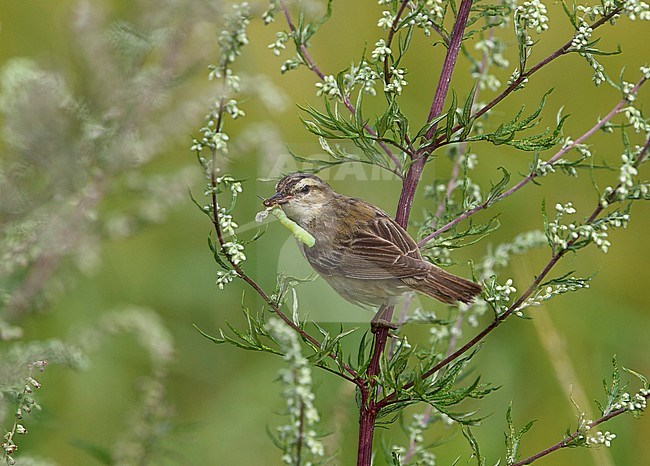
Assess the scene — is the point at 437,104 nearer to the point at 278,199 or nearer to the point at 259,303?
the point at 278,199

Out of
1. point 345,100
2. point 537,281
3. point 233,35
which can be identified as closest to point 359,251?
point 345,100

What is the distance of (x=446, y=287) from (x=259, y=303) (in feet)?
6.19

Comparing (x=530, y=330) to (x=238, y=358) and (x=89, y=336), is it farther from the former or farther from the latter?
(x=89, y=336)

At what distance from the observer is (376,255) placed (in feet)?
5.71

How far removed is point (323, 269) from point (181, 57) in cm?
111

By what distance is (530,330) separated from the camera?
353 centimetres

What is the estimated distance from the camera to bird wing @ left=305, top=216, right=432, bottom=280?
1673mm

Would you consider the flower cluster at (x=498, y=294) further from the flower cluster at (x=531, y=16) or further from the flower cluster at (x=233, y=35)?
the flower cluster at (x=233, y=35)

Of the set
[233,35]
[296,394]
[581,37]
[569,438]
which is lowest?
[296,394]

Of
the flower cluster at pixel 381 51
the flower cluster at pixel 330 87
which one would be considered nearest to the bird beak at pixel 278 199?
the flower cluster at pixel 330 87

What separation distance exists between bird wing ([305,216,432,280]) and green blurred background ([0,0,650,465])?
1.97ft

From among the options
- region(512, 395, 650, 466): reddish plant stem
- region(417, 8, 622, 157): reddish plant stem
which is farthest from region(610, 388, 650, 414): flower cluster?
region(417, 8, 622, 157): reddish plant stem

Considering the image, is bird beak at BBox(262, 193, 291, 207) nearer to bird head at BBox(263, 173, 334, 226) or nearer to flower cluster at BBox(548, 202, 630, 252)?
bird head at BBox(263, 173, 334, 226)

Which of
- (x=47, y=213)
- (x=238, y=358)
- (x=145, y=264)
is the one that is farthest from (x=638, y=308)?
(x=47, y=213)
